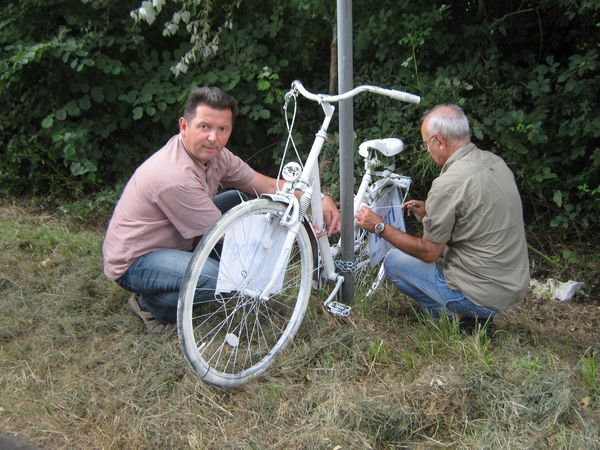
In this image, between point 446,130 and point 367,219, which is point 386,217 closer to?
point 367,219

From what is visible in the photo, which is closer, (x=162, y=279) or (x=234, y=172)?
(x=162, y=279)

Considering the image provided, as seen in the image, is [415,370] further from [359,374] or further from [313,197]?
[313,197]

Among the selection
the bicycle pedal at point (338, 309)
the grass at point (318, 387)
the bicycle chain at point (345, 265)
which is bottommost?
the grass at point (318, 387)

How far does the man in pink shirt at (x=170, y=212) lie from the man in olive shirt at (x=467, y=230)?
1.69 ft

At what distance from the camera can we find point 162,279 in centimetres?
285

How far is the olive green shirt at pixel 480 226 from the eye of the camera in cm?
272

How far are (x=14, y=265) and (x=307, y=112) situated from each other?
2.50 meters

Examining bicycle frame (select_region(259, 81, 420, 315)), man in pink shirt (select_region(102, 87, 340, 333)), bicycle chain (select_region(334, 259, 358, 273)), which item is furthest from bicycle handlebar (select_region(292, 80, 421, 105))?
bicycle chain (select_region(334, 259, 358, 273))

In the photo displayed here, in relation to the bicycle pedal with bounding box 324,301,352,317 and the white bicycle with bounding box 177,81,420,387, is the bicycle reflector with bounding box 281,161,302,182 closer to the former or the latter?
the white bicycle with bounding box 177,81,420,387

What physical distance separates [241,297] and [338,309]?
0.49 m

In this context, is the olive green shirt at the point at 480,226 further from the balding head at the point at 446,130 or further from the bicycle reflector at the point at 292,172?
the bicycle reflector at the point at 292,172

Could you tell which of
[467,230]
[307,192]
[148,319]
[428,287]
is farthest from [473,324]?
[148,319]

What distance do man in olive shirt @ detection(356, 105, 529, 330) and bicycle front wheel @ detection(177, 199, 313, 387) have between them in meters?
0.50

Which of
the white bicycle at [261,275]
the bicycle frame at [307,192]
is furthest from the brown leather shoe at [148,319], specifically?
the bicycle frame at [307,192]
